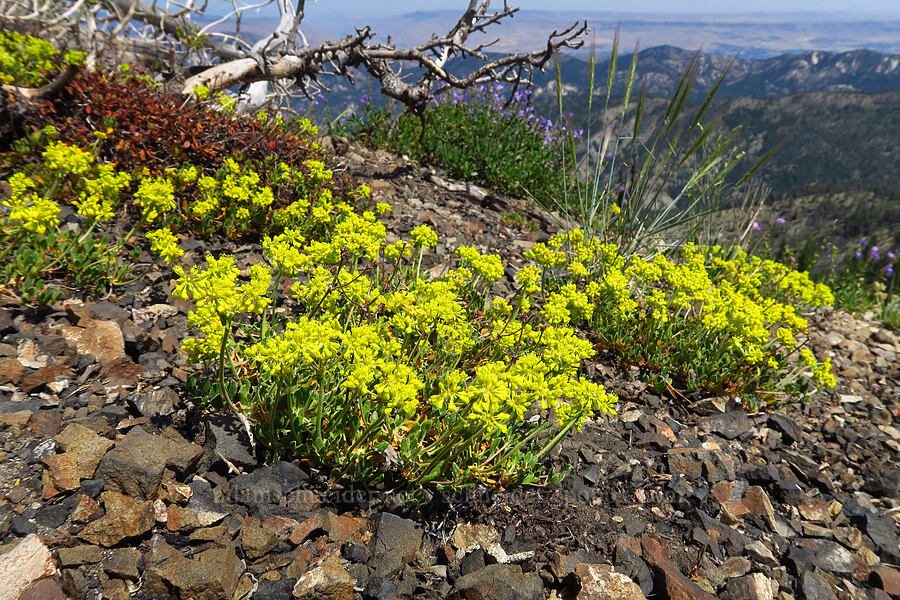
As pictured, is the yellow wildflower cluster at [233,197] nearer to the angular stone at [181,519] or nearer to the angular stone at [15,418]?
the angular stone at [15,418]

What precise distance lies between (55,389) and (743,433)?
4.89 meters

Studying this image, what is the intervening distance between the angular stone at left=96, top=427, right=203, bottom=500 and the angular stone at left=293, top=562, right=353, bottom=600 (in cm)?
82

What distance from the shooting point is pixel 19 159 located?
4918 mm

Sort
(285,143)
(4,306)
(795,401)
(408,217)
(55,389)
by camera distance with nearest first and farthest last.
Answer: (55,389)
(4,306)
(795,401)
(285,143)
(408,217)

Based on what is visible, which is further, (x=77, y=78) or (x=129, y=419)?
(x=77, y=78)

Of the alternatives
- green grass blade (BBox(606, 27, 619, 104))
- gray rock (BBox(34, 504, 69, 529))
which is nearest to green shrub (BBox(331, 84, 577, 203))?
green grass blade (BBox(606, 27, 619, 104))

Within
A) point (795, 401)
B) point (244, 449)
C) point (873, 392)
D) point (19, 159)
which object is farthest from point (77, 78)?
point (873, 392)

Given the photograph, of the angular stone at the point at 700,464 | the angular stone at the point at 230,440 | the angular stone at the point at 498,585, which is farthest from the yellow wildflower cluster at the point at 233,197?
the angular stone at the point at 700,464

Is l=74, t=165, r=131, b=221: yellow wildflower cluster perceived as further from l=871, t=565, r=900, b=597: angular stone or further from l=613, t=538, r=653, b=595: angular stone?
l=871, t=565, r=900, b=597: angular stone

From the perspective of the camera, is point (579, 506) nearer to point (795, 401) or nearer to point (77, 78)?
point (795, 401)

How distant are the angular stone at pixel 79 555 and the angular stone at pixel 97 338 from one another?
1.40 metres

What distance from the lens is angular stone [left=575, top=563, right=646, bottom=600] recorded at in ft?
7.70

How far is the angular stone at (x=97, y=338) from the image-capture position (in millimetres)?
3125

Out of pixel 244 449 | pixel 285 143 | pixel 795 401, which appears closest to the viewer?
pixel 244 449
